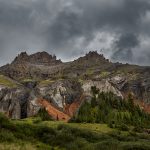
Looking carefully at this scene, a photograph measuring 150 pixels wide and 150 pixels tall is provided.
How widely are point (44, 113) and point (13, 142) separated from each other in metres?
141

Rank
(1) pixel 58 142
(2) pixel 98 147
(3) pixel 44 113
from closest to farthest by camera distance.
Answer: (2) pixel 98 147 → (1) pixel 58 142 → (3) pixel 44 113

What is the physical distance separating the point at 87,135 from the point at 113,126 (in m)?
77.8

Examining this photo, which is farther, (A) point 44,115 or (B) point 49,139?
(A) point 44,115

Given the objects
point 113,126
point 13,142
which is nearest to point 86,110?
point 113,126

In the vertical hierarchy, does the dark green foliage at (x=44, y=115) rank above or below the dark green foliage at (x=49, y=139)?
above

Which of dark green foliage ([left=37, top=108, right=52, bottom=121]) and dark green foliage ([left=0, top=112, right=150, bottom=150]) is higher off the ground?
dark green foliage ([left=37, top=108, right=52, bottom=121])

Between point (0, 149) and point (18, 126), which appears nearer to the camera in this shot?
point (0, 149)

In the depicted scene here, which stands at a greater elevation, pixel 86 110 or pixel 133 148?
pixel 86 110

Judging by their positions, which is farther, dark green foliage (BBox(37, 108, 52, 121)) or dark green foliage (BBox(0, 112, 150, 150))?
dark green foliage (BBox(37, 108, 52, 121))

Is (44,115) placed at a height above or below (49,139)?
above

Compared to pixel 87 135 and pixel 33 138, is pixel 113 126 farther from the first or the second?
pixel 33 138

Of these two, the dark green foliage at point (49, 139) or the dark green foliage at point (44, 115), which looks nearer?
the dark green foliage at point (49, 139)

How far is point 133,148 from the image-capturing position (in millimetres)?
57844

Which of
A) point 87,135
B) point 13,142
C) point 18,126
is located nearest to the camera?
point 13,142
